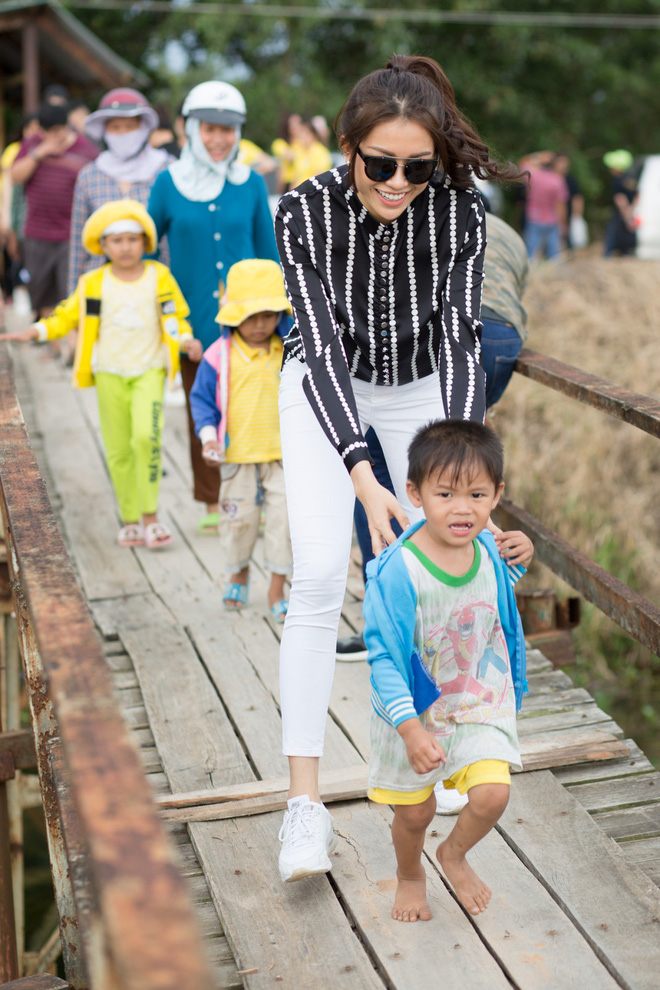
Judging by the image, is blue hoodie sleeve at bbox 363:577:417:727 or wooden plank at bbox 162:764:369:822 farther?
wooden plank at bbox 162:764:369:822

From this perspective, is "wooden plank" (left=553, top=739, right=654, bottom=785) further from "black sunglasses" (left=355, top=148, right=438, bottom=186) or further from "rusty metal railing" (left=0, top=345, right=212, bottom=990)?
"black sunglasses" (left=355, top=148, right=438, bottom=186)

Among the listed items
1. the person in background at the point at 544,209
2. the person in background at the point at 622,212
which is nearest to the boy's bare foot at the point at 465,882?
the person in background at the point at 544,209

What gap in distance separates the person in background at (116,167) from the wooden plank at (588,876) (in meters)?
3.87

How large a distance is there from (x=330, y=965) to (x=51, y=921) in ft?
16.4

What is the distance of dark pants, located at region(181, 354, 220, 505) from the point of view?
17.0ft

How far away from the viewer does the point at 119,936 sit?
1111 millimetres

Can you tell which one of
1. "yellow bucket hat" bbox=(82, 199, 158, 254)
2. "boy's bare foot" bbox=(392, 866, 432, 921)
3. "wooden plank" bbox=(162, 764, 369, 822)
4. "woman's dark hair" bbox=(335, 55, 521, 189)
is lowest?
"wooden plank" bbox=(162, 764, 369, 822)

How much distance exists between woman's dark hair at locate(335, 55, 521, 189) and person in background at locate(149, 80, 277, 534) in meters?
2.33

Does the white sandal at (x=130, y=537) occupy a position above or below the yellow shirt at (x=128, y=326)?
below

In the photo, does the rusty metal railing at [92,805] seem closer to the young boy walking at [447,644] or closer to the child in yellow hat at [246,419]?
the young boy walking at [447,644]

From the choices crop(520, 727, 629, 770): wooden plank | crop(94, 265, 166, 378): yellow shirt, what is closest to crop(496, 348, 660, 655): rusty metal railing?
crop(520, 727, 629, 770): wooden plank

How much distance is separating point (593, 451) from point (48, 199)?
4.53 m

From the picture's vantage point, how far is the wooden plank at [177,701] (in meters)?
3.22

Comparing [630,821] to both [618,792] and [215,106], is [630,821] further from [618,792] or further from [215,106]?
[215,106]
